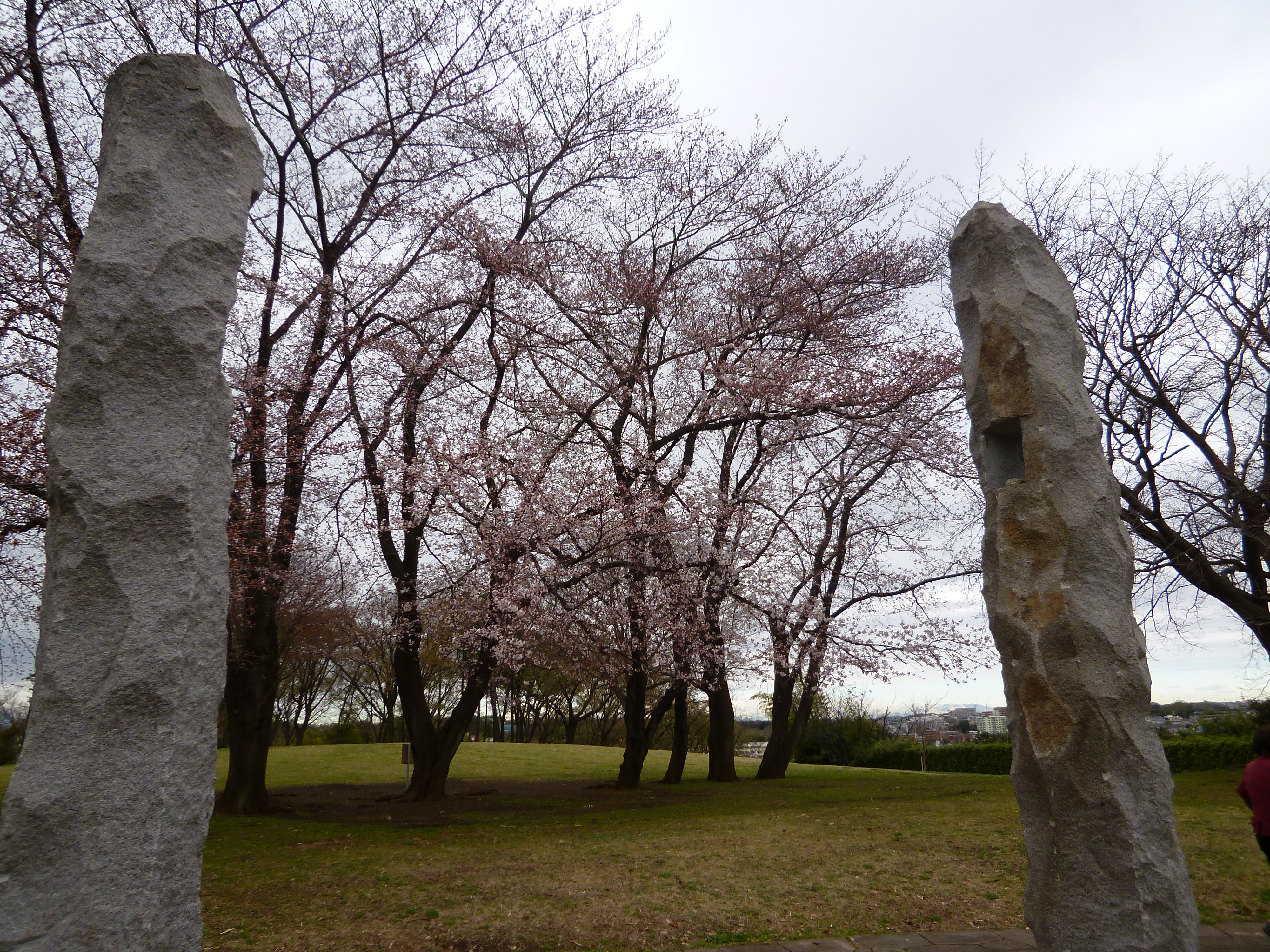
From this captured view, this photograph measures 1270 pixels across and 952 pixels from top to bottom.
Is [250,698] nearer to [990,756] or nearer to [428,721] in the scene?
[428,721]

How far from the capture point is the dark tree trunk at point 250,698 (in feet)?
43.0

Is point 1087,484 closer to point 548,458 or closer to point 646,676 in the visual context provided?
point 548,458

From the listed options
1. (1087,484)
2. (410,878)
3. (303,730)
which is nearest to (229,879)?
(410,878)

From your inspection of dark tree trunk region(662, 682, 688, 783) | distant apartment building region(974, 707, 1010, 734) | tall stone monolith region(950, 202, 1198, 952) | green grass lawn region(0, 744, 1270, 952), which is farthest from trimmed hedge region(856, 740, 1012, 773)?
tall stone monolith region(950, 202, 1198, 952)

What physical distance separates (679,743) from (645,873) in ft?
41.5

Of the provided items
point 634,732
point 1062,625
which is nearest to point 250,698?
point 634,732

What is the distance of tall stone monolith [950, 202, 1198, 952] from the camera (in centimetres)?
487

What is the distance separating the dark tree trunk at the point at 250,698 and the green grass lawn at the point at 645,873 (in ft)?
2.17

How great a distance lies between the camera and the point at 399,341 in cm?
1416

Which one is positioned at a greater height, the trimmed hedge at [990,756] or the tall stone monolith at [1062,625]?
the tall stone monolith at [1062,625]

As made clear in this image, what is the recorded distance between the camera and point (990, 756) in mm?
26469

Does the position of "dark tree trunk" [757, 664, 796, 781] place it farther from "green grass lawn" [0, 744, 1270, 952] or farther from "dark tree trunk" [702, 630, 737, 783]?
"green grass lawn" [0, 744, 1270, 952]

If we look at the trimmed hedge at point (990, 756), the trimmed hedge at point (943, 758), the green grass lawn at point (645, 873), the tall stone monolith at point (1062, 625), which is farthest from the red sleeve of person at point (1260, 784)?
the trimmed hedge at point (943, 758)

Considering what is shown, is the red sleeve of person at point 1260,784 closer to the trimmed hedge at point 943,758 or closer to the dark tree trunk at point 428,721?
the dark tree trunk at point 428,721
